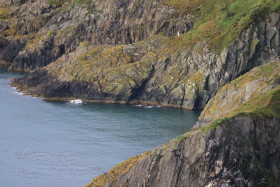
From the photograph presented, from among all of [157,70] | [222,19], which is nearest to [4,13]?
[157,70]

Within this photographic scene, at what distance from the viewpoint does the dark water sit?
61.5 m

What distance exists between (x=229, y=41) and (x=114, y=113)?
2419 centimetres

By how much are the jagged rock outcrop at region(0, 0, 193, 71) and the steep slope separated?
68.6m

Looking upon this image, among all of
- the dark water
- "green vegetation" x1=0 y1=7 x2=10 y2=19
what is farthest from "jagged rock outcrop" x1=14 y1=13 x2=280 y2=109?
"green vegetation" x1=0 y1=7 x2=10 y2=19

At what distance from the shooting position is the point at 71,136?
254ft

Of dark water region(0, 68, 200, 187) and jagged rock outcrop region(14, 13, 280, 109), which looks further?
jagged rock outcrop region(14, 13, 280, 109)

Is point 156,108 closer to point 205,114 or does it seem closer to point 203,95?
point 203,95

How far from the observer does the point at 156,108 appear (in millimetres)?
96250

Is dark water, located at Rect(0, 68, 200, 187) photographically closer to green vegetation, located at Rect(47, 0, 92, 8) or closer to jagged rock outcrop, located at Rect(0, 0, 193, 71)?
jagged rock outcrop, located at Rect(0, 0, 193, 71)

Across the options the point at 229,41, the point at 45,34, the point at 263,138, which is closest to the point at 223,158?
the point at 263,138

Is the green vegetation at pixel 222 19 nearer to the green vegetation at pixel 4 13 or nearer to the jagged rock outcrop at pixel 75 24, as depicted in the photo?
the jagged rock outcrop at pixel 75 24

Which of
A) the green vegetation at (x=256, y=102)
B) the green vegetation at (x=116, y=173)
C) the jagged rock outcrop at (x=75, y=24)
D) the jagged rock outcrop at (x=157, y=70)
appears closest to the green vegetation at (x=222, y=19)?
the jagged rock outcrop at (x=157, y=70)

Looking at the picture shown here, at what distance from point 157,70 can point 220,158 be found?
61.5 m

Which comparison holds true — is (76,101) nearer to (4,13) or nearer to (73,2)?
(73,2)
